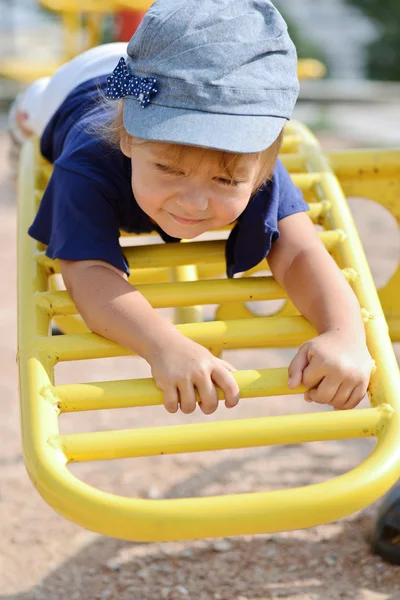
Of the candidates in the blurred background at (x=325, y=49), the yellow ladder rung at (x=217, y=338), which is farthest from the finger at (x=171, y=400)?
the blurred background at (x=325, y=49)

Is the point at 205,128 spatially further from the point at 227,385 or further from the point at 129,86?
the point at 227,385

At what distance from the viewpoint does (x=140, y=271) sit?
233 centimetres

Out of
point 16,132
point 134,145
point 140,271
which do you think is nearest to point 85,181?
point 134,145

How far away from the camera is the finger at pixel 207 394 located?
1354mm

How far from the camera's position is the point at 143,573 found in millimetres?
2115

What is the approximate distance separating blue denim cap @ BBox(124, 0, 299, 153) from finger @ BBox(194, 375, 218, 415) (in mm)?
357

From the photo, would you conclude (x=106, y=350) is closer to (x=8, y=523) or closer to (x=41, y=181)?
(x=41, y=181)

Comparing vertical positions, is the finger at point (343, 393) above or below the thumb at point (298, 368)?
below

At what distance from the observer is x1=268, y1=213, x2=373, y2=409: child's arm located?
141 cm

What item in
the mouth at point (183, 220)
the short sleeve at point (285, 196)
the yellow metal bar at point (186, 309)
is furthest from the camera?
the yellow metal bar at point (186, 309)

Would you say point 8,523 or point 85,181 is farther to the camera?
point 8,523

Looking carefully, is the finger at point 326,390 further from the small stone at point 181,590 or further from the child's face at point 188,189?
the small stone at point 181,590

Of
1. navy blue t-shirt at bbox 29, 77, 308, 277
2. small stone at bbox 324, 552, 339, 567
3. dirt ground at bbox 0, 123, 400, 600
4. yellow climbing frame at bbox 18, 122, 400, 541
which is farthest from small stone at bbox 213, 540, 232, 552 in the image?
navy blue t-shirt at bbox 29, 77, 308, 277

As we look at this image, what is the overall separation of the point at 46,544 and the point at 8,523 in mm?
143
